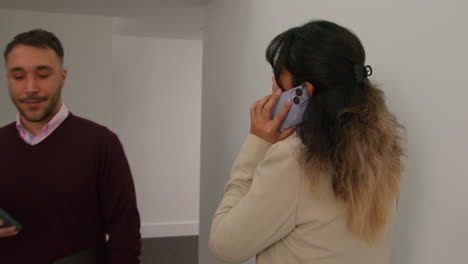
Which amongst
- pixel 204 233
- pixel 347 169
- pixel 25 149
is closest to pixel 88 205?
pixel 25 149

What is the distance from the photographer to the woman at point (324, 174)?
0.83 m

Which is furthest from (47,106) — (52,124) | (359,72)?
(359,72)

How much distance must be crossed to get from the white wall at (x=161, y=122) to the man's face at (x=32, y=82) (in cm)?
349

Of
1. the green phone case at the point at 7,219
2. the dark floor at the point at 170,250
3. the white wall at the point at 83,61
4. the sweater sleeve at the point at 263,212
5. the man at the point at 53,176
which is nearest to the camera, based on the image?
the sweater sleeve at the point at 263,212

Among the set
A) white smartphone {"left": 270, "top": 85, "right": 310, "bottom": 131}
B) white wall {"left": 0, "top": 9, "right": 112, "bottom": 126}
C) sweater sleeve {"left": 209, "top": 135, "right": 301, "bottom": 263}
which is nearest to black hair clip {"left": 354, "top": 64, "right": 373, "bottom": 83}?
white smartphone {"left": 270, "top": 85, "right": 310, "bottom": 131}

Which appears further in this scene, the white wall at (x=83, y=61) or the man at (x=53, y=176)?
the white wall at (x=83, y=61)

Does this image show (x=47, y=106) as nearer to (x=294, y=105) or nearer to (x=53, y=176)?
(x=53, y=176)

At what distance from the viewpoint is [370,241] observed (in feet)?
2.89

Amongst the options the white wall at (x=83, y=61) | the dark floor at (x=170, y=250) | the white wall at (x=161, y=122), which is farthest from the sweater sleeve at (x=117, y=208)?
the white wall at (x=161, y=122)

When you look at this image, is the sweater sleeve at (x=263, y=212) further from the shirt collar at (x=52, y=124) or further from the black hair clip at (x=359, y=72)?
the shirt collar at (x=52, y=124)

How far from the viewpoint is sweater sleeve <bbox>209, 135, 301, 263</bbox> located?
83 centimetres

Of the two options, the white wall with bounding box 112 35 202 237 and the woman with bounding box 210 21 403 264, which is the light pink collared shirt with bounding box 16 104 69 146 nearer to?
the woman with bounding box 210 21 403 264

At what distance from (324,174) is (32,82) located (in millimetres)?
972

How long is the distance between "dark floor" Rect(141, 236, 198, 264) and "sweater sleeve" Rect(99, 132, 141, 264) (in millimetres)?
2905
